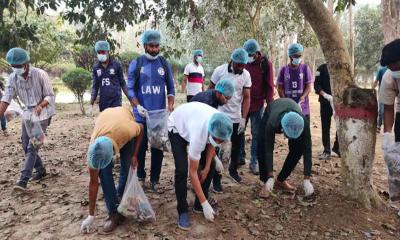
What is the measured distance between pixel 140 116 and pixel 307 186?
2041 mm

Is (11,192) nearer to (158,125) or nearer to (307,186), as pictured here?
(158,125)

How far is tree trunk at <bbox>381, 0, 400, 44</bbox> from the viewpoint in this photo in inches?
285

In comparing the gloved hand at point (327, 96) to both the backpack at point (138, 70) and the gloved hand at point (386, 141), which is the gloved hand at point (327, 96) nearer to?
the gloved hand at point (386, 141)

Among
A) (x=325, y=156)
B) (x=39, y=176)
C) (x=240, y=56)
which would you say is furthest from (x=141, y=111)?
(x=325, y=156)

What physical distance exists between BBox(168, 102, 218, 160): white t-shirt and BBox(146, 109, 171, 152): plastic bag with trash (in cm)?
63

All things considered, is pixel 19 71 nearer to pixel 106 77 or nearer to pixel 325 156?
pixel 106 77

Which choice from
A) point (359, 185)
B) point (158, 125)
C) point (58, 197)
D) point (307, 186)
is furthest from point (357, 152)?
point (58, 197)

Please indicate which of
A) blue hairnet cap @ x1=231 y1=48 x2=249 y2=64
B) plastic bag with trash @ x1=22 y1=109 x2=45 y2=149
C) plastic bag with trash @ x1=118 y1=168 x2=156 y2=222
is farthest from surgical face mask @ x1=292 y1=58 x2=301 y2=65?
plastic bag with trash @ x1=22 y1=109 x2=45 y2=149

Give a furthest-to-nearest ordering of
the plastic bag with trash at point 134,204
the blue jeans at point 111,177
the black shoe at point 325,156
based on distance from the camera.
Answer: the black shoe at point 325,156, the plastic bag with trash at point 134,204, the blue jeans at point 111,177

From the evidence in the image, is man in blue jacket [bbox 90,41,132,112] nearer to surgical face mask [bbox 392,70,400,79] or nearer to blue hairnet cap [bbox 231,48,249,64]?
blue hairnet cap [bbox 231,48,249,64]

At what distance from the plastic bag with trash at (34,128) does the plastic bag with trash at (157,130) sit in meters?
1.45

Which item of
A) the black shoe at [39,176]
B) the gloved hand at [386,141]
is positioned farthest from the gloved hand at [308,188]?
the black shoe at [39,176]

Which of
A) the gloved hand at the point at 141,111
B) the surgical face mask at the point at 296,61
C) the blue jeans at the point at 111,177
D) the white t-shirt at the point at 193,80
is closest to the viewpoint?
the blue jeans at the point at 111,177

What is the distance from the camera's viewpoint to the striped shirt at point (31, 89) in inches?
180
